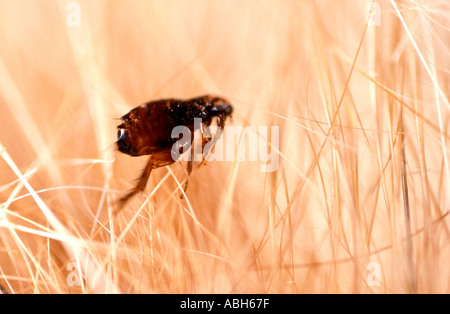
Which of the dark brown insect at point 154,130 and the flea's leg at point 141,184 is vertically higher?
the dark brown insect at point 154,130

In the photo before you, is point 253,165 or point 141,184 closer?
point 141,184

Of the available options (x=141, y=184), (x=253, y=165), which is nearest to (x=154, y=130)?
(x=141, y=184)

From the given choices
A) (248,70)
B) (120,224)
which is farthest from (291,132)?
(120,224)

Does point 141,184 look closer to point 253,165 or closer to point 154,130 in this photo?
point 154,130

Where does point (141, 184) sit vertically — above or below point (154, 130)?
below
